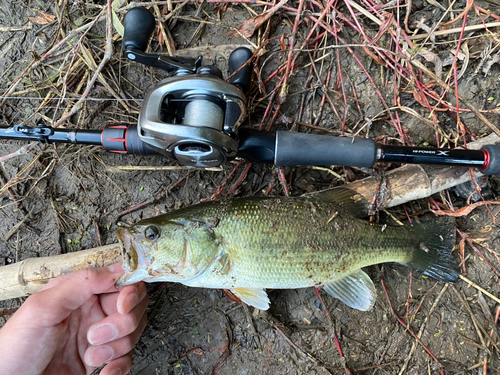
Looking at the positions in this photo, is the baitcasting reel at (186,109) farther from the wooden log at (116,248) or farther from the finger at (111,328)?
the finger at (111,328)

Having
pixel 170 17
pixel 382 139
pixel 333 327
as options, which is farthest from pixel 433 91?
pixel 170 17

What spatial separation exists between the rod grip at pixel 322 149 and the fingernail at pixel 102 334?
1622 mm

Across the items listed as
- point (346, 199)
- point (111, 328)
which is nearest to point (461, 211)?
point (346, 199)

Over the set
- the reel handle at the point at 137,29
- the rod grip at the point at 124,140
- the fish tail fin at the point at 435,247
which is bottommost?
the fish tail fin at the point at 435,247

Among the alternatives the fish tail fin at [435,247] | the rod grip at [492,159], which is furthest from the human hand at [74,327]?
the rod grip at [492,159]

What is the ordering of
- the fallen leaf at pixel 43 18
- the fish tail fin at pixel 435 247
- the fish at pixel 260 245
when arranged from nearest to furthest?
the fish at pixel 260 245
the fish tail fin at pixel 435 247
the fallen leaf at pixel 43 18

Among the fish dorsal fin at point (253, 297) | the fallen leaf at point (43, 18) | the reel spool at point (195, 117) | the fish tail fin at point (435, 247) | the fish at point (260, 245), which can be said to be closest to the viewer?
the reel spool at point (195, 117)

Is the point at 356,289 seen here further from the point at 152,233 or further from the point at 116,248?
the point at 116,248

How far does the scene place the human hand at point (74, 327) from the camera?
2.07 metres

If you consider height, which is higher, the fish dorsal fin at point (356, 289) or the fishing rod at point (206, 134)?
the fishing rod at point (206, 134)

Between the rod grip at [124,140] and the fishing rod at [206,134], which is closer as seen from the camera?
the fishing rod at [206,134]

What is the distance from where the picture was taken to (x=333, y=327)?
8.77 ft

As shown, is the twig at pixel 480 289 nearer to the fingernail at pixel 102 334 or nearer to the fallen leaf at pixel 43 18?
the fingernail at pixel 102 334

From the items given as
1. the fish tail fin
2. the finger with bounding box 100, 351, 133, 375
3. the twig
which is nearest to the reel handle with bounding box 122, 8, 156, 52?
the finger with bounding box 100, 351, 133, 375
